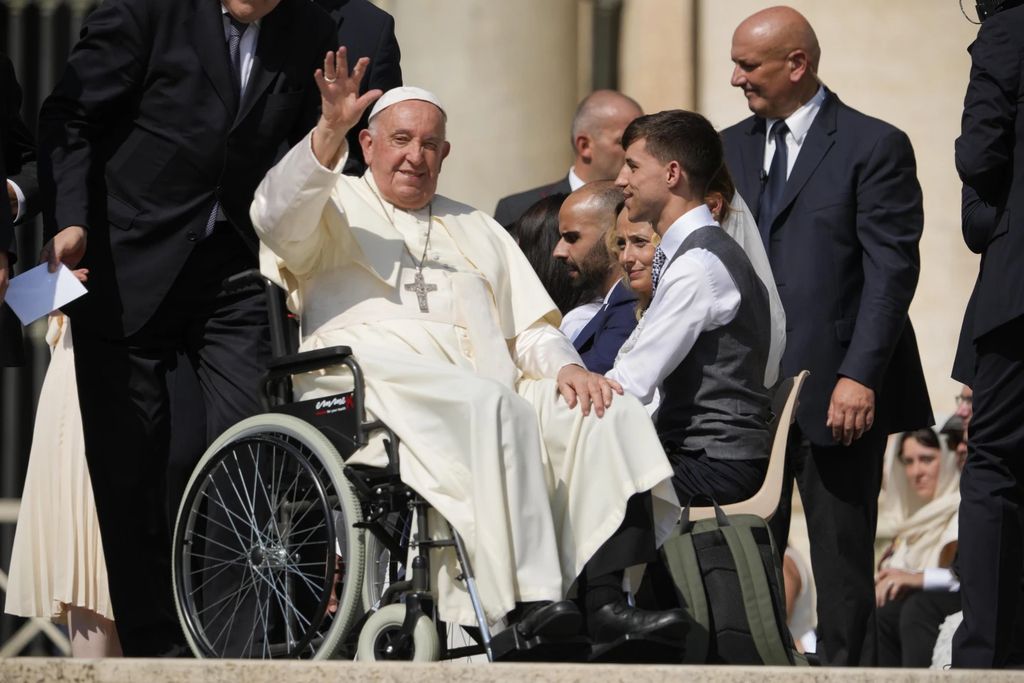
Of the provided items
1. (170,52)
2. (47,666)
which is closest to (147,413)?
(170,52)

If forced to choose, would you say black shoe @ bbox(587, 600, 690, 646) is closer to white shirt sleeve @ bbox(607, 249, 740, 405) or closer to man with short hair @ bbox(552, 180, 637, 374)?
white shirt sleeve @ bbox(607, 249, 740, 405)

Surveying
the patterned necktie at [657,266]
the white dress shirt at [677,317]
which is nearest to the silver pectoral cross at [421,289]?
the white dress shirt at [677,317]

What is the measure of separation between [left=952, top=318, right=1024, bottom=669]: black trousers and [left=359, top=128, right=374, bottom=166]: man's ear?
1.84 metres

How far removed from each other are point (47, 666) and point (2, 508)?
5.95 metres

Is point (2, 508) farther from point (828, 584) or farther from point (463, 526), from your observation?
point (463, 526)

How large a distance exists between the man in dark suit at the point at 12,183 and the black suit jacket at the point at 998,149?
2.56m

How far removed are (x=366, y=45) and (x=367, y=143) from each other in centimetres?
41

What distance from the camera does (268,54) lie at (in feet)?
18.3

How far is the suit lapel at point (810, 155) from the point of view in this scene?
21.6ft

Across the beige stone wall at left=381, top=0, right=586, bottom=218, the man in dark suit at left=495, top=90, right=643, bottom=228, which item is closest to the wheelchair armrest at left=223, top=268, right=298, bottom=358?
the man in dark suit at left=495, top=90, right=643, bottom=228

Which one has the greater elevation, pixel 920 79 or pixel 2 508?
pixel 920 79

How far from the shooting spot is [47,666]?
13.8 feet

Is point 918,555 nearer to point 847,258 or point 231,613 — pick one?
point 847,258

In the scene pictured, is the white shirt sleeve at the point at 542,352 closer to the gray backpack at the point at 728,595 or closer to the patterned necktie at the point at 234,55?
the gray backpack at the point at 728,595
